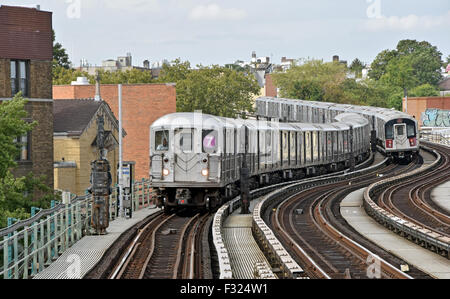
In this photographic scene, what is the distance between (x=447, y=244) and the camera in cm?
1730

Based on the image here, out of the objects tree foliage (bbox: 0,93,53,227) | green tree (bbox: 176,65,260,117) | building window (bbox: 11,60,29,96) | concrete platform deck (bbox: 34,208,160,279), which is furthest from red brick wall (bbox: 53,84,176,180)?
concrete platform deck (bbox: 34,208,160,279)

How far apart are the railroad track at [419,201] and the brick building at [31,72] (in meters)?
16.0

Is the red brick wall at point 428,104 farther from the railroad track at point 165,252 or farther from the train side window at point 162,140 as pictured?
the railroad track at point 165,252

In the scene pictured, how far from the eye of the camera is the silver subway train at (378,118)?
4931cm

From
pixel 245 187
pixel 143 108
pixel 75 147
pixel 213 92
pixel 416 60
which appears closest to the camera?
pixel 245 187

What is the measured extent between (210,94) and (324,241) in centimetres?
5050

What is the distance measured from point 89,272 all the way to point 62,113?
→ 2840 cm

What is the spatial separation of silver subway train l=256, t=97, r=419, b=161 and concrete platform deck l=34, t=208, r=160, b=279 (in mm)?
30081

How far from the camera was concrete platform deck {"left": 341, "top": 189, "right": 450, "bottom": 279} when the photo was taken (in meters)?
16.2

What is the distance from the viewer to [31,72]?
35.2 m

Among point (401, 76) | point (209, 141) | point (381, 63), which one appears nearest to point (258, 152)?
point (209, 141)

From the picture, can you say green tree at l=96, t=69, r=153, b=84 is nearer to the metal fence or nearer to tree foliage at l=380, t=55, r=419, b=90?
the metal fence

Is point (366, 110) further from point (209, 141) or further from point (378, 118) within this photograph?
point (209, 141)
